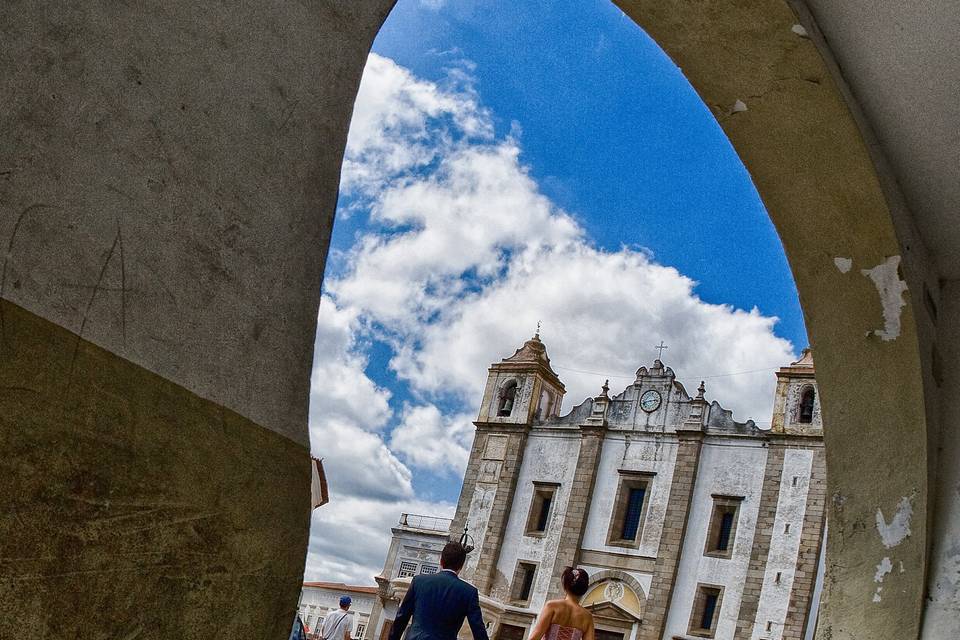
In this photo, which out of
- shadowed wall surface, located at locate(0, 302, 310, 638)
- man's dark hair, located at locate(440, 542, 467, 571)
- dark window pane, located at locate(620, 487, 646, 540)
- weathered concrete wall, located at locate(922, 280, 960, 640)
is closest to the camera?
shadowed wall surface, located at locate(0, 302, 310, 638)

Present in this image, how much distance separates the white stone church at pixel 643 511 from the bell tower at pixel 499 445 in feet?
0.14

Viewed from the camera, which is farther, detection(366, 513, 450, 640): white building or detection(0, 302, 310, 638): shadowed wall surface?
detection(366, 513, 450, 640): white building

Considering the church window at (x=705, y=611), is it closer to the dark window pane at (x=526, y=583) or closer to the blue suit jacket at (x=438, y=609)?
the dark window pane at (x=526, y=583)

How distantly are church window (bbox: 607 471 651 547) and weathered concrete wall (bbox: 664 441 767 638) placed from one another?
4.39 ft

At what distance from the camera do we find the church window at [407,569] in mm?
26728

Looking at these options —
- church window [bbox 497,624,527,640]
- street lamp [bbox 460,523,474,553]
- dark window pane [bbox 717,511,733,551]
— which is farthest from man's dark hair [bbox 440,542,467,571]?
street lamp [bbox 460,523,474,553]

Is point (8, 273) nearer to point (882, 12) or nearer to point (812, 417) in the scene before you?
point (882, 12)

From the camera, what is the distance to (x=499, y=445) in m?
26.1

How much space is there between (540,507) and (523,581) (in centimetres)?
208

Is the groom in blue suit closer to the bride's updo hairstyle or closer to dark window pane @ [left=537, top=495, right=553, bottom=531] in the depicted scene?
the bride's updo hairstyle

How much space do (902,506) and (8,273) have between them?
305 cm

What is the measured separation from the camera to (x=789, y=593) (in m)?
20.7

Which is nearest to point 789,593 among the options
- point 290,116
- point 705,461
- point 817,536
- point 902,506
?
point 817,536

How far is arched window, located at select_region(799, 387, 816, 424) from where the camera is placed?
22766 millimetres
